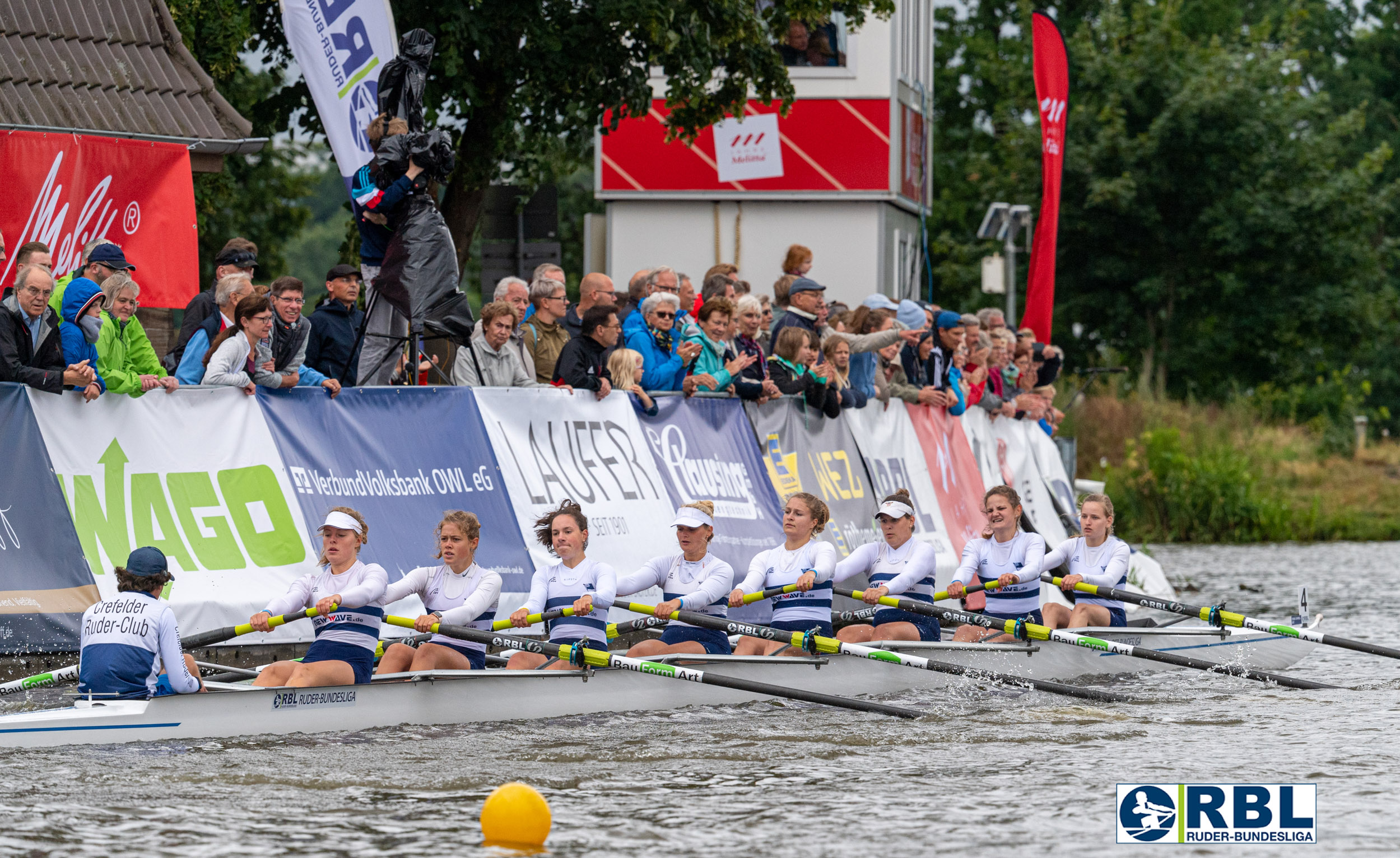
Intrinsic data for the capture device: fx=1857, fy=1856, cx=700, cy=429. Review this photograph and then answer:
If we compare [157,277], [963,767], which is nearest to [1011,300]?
[157,277]

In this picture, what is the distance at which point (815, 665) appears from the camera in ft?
36.3

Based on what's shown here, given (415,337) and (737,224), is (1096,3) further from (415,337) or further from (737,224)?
(415,337)

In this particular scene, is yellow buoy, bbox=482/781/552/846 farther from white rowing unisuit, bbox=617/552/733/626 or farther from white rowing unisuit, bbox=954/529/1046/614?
white rowing unisuit, bbox=954/529/1046/614

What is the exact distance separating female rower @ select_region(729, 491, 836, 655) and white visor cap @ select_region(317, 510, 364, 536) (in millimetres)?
2783

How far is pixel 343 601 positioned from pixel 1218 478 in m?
22.1

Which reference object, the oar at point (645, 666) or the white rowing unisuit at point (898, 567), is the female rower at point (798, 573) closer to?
the white rowing unisuit at point (898, 567)

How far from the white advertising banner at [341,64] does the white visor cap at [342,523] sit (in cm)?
401

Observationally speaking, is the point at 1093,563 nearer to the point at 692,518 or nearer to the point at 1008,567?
the point at 1008,567

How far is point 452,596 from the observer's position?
34.9 ft

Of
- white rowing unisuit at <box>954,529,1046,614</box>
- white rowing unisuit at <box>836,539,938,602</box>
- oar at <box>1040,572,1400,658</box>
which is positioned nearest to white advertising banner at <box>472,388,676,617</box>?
white rowing unisuit at <box>836,539,938,602</box>

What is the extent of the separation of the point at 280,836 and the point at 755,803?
6.60 ft

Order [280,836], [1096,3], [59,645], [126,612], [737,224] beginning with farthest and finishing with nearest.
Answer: [1096,3] < [737,224] < [59,645] < [126,612] < [280,836]

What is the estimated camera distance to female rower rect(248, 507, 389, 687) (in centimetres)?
992

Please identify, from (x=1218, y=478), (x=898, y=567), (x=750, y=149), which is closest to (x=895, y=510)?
(x=898, y=567)
